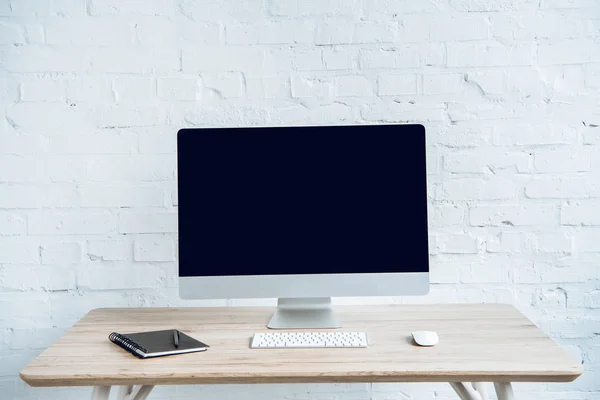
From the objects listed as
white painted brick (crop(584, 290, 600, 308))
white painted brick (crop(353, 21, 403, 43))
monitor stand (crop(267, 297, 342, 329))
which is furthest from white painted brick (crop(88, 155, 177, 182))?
white painted brick (crop(584, 290, 600, 308))

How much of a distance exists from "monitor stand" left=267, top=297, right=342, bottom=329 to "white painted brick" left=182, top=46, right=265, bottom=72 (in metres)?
0.74

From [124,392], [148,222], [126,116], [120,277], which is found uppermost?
[126,116]

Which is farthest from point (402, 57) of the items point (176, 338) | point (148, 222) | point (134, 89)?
point (176, 338)

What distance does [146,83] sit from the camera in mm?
1962

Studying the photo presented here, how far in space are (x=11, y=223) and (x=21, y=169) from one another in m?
0.17

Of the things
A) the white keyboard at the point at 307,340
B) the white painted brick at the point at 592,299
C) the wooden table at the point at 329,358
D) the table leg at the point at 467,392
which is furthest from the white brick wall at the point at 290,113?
the white keyboard at the point at 307,340

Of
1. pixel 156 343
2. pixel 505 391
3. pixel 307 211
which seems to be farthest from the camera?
pixel 307 211

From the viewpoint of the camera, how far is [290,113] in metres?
1.97

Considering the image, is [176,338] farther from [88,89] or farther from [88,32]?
[88,32]

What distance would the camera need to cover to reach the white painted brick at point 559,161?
6.43 feet

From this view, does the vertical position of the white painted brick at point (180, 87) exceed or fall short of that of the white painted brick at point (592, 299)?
it exceeds it

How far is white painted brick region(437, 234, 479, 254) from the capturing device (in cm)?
199

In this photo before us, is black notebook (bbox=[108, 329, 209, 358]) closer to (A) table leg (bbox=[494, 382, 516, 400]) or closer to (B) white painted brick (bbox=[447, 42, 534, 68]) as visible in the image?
(A) table leg (bbox=[494, 382, 516, 400])

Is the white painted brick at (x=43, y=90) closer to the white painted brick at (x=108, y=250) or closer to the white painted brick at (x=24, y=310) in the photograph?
the white painted brick at (x=108, y=250)
